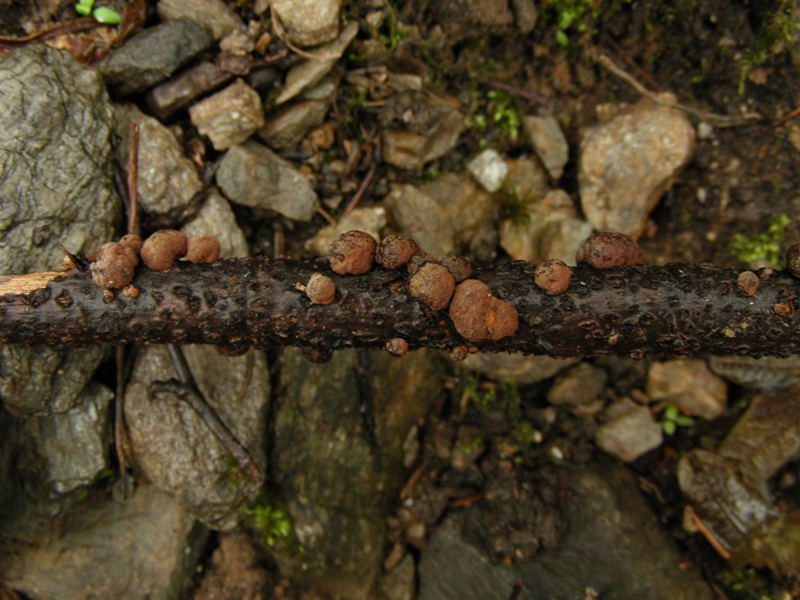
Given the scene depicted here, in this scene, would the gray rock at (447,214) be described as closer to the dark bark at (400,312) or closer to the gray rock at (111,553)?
the dark bark at (400,312)

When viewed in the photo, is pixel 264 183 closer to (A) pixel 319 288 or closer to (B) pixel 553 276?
(A) pixel 319 288

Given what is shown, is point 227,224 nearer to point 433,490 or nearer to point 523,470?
point 433,490

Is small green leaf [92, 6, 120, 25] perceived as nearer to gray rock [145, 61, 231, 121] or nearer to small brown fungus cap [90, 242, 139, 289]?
gray rock [145, 61, 231, 121]

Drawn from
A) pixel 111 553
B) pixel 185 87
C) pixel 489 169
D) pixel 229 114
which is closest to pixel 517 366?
pixel 489 169

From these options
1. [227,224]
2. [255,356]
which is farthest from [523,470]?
[227,224]

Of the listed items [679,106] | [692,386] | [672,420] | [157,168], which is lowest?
[672,420]
